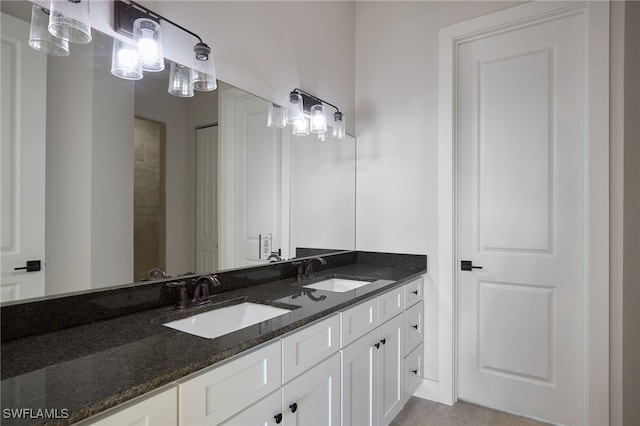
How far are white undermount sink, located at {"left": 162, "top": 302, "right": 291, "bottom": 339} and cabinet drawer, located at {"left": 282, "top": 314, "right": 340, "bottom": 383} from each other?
155mm

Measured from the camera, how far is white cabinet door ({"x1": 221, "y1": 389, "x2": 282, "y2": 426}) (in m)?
0.99

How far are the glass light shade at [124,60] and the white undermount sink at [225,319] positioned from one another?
90 centimetres

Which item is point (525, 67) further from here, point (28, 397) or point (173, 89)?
point (28, 397)

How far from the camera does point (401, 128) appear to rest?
2531mm

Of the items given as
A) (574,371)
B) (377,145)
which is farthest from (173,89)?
(574,371)

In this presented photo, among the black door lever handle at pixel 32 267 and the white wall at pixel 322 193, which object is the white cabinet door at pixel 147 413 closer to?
the black door lever handle at pixel 32 267

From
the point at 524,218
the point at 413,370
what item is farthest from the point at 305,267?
the point at 524,218

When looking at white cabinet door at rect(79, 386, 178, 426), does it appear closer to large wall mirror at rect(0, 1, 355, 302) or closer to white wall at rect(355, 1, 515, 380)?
large wall mirror at rect(0, 1, 355, 302)

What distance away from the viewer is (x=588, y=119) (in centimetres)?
194

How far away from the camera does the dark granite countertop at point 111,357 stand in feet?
2.23

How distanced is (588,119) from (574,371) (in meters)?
1.44

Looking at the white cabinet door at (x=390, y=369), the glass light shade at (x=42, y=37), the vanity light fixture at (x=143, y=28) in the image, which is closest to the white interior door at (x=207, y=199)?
the vanity light fixture at (x=143, y=28)

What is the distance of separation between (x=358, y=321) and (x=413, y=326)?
31.0 inches

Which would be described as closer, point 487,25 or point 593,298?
point 593,298
